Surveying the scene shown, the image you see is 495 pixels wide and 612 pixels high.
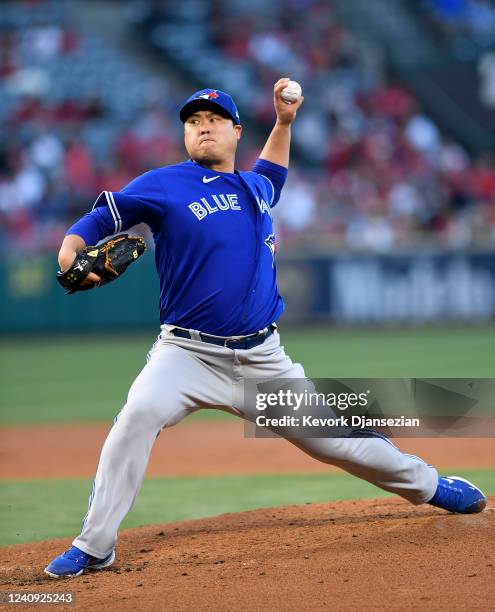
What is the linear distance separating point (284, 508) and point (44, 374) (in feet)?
25.7

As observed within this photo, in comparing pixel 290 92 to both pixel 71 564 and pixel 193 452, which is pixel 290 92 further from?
pixel 193 452

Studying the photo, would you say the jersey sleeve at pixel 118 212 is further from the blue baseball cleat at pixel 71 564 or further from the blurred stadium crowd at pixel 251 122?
the blurred stadium crowd at pixel 251 122

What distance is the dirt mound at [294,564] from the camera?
3596 mm

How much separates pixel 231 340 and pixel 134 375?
25.5 ft

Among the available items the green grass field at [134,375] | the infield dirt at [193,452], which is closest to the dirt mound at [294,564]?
the green grass field at [134,375]

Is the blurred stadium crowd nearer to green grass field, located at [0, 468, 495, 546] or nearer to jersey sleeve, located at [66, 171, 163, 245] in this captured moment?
green grass field, located at [0, 468, 495, 546]

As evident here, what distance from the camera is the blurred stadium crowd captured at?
1664 cm

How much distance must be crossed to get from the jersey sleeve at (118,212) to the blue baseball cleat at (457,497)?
5.80 feet

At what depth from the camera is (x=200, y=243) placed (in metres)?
4.13

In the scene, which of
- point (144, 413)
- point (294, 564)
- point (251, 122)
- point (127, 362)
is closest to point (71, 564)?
point (144, 413)

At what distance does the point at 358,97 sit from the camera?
1911 centimetres

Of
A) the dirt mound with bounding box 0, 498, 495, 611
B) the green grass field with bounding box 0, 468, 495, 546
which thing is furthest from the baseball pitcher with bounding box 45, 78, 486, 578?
the green grass field with bounding box 0, 468, 495, 546

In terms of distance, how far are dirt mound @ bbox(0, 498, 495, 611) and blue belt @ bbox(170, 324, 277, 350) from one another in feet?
2.86

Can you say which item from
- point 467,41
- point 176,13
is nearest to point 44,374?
point 176,13
